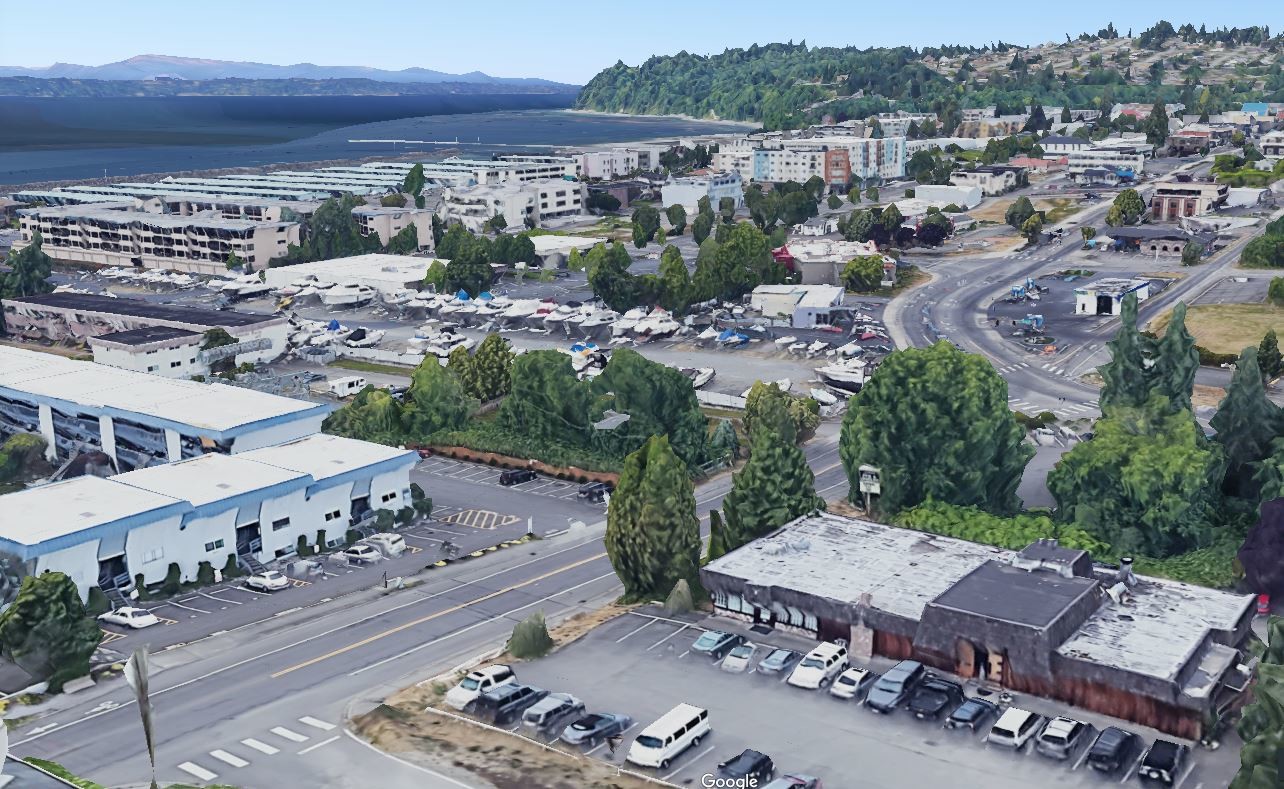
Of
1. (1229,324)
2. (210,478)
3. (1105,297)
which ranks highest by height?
(210,478)

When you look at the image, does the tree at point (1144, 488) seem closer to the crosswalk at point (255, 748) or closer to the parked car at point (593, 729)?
the parked car at point (593, 729)

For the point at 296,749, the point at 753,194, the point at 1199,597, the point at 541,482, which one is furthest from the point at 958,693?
the point at 753,194

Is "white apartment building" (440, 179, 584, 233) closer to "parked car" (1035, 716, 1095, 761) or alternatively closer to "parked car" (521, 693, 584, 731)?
"parked car" (521, 693, 584, 731)

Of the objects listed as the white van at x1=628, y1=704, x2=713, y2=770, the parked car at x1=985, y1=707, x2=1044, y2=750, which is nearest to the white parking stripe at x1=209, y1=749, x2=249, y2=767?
the white van at x1=628, y1=704, x2=713, y2=770

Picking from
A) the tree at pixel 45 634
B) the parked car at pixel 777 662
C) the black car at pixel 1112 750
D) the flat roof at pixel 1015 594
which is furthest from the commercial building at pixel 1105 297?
the tree at pixel 45 634

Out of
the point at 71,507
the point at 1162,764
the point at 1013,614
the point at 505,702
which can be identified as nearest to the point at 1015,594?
the point at 1013,614

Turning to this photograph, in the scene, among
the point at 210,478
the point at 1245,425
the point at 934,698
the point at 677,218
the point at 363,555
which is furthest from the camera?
the point at 677,218

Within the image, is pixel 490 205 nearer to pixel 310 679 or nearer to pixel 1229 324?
pixel 1229 324
